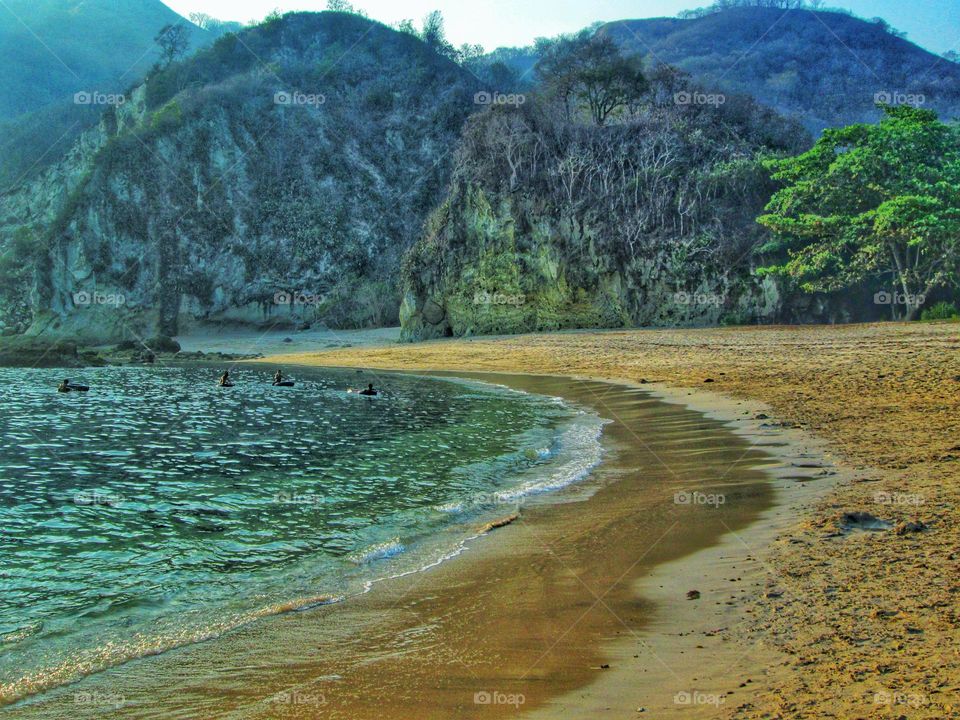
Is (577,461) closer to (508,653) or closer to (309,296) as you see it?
(508,653)

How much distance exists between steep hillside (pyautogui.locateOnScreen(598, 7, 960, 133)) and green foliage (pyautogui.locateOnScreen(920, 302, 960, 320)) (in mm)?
35545

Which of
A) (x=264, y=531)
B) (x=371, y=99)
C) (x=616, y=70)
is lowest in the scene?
(x=264, y=531)

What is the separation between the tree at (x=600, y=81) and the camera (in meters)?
39.4

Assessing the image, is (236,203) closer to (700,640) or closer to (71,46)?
(700,640)

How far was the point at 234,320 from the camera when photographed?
49.5 m

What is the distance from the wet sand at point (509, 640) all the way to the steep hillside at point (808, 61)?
185 ft

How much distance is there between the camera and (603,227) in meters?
33.0

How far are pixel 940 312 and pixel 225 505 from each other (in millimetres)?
24775

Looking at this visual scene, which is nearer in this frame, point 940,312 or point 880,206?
point 880,206

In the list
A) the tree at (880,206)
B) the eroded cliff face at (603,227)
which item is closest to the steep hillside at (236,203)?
the eroded cliff face at (603,227)

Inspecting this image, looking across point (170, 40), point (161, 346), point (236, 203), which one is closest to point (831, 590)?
point (161, 346)

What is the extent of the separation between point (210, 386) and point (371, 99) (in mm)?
43485

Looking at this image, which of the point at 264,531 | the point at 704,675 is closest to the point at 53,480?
the point at 264,531

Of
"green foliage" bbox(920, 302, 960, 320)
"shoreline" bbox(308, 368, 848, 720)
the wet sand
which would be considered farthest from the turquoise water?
"green foliage" bbox(920, 302, 960, 320)
